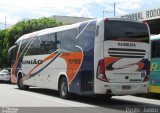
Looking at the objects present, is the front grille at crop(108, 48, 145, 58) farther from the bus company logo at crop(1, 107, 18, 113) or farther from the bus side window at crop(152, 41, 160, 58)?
the bus company logo at crop(1, 107, 18, 113)

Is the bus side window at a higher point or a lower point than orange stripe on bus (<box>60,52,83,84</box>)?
higher

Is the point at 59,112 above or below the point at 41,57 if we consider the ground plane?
below

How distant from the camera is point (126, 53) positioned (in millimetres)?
16328

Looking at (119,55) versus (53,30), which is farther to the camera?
(53,30)

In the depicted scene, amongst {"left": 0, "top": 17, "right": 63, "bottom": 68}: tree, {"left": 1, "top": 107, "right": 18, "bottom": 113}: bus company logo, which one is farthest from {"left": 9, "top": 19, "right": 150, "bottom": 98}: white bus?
{"left": 0, "top": 17, "right": 63, "bottom": 68}: tree

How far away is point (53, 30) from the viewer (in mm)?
20500

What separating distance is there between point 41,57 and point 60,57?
271 cm

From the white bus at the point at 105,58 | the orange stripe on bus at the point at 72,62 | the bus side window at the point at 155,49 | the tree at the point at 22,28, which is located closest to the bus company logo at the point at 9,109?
the white bus at the point at 105,58

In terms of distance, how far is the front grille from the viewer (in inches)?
635

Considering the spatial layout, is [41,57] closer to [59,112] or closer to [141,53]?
[141,53]

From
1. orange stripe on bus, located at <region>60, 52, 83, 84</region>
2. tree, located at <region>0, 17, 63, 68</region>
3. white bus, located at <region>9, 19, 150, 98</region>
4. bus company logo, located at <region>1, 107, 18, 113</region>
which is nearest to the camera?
bus company logo, located at <region>1, 107, 18, 113</region>

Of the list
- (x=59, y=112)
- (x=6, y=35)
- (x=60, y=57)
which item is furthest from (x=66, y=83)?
(x=6, y=35)

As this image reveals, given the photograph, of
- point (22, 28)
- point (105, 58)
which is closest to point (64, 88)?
point (105, 58)

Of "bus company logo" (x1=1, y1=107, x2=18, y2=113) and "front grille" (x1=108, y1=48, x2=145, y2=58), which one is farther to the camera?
"front grille" (x1=108, y1=48, x2=145, y2=58)
